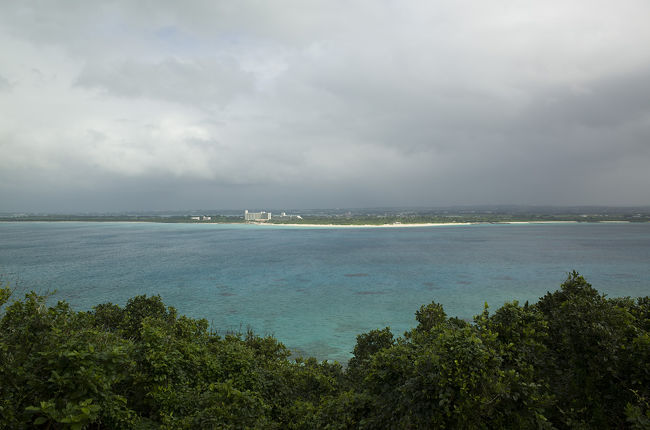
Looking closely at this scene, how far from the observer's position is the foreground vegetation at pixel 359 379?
19.0ft

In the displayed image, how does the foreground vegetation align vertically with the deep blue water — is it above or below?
above

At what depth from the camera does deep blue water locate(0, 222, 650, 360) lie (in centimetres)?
2941

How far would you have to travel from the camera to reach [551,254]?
65.0m

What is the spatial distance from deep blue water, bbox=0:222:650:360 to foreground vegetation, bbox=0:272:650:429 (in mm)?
13686

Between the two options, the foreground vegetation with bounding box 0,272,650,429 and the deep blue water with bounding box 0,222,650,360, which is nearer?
the foreground vegetation with bounding box 0,272,650,429

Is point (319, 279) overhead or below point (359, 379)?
below

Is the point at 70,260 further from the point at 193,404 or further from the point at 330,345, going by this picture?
the point at 193,404

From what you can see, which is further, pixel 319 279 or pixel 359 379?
pixel 319 279

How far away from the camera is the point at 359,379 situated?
10.4 meters

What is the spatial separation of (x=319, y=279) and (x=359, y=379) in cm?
3583

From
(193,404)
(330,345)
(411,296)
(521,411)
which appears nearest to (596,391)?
(521,411)

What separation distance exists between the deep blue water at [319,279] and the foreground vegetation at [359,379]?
1369 cm

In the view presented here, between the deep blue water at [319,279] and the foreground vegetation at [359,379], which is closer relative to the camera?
the foreground vegetation at [359,379]

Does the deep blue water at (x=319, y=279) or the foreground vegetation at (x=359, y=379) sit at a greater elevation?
the foreground vegetation at (x=359, y=379)
